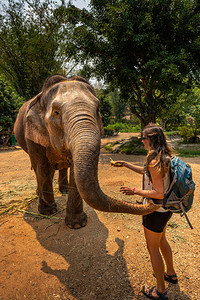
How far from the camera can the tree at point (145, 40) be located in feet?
29.1

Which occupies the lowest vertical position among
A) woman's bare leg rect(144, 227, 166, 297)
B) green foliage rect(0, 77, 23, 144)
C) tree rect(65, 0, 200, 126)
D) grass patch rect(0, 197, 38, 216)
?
grass patch rect(0, 197, 38, 216)

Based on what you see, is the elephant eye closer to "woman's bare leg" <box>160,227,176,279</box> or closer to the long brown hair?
the long brown hair

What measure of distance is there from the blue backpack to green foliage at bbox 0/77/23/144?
14324mm

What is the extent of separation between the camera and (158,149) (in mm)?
1767

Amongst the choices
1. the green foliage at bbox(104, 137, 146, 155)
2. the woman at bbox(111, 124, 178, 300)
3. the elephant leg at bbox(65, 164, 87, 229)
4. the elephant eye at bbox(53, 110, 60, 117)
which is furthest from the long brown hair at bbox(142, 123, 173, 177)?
the green foliage at bbox(104, 137, 146, 155)

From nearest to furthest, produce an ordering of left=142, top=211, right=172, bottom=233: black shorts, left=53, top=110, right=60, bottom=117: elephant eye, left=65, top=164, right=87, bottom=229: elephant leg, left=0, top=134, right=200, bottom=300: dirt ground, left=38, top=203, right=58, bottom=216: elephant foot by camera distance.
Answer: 1. left=142, top=211, right=172, bottom=233: black shorts
2. left=0, top=134, right=200, bottom=300: dirt ground
3. left=53, top=110, right=60, bottom=117: elephant eye
4. left=65, top=164, right=87, bottom=229: elephant leg
5. left=38, top=203, right=58, bottom=216: elephant foot

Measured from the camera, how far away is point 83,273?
7.56 ft

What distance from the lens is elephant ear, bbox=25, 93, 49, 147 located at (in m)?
2.72

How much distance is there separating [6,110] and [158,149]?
1493 cm

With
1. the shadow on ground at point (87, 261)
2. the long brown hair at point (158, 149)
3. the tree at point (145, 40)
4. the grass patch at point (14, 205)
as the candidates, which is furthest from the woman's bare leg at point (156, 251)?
the tree at point (145, 40)

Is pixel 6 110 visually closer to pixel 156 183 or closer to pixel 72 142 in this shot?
pixel 72 142

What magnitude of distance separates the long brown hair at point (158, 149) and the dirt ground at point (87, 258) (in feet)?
4.85

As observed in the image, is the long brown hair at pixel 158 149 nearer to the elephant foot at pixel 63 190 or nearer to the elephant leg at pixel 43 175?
the elephant leg at pixel 43 175

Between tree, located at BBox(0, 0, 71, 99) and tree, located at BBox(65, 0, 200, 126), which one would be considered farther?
tree, located at BBox(0, 0, 71, 99)
